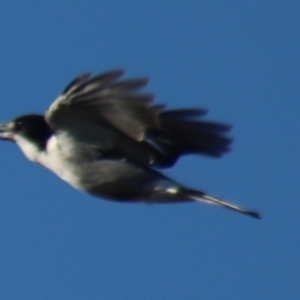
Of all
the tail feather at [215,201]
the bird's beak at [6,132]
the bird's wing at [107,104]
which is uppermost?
the bird's wing at [107,104]

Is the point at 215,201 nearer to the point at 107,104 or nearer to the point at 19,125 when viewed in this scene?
the point at 107,104

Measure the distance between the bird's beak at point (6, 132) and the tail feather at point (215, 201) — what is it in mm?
1433

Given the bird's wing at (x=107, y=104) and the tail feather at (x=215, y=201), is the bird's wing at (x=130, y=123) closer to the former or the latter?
the bird's wing at (x=107, y=104)

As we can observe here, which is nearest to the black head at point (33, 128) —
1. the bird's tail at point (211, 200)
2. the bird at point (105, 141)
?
the bird at point (105, 141)

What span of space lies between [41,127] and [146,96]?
3.28 feet

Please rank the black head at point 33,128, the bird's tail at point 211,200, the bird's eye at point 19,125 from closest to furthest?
the bird's tail at point 211,200 → the black head at point 33,128 → the bird's eye at point 19,125

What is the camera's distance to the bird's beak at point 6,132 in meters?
10.2

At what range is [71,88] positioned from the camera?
9.45 meters

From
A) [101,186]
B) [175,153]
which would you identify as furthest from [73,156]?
[175,153]

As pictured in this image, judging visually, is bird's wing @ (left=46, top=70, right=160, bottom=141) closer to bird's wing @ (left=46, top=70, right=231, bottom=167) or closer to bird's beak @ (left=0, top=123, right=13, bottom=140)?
bird's wing @ (left=46, top=70, right=231, bottom=167)

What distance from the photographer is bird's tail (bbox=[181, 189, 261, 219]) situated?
31.1ft

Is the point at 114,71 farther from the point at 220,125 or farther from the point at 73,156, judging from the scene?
the point at 220,125

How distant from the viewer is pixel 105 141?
9984 mm

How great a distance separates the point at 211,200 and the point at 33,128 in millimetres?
1417
